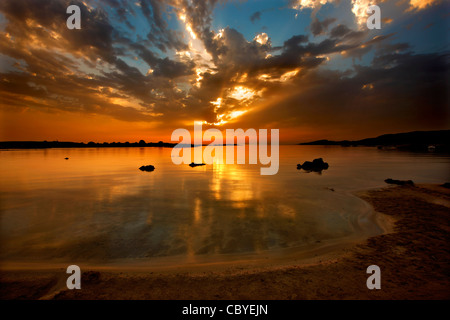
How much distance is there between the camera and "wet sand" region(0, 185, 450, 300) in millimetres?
4805

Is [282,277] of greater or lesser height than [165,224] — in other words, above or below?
above

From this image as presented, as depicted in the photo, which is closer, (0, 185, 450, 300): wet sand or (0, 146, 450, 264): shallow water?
(0, 185, 450, 300): wet sand

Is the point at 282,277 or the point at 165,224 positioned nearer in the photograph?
the point at 282,277

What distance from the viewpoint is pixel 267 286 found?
16.8 feet

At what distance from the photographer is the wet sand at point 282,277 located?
4.80 meters

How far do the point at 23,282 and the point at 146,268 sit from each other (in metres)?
3.32

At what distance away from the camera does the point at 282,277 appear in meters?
5.53

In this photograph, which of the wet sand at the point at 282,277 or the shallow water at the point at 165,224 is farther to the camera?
the shallow water at the point at 165,224

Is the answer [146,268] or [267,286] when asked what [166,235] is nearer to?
[146,268]

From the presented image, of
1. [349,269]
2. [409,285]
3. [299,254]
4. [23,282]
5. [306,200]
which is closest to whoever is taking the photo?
[409,285]
